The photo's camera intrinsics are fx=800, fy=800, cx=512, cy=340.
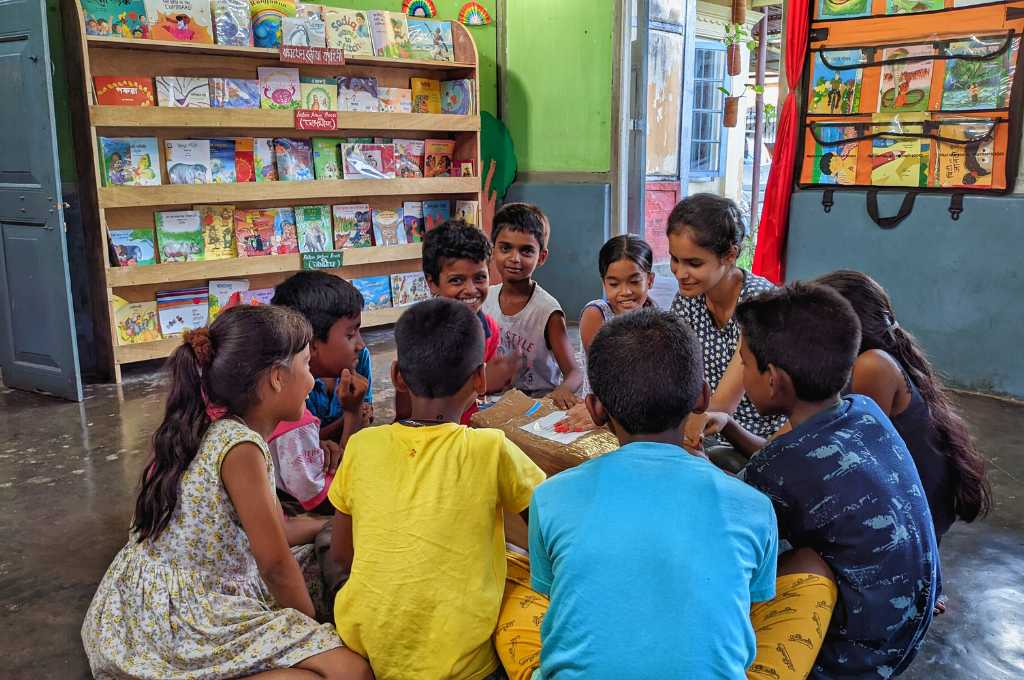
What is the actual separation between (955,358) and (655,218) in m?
2.85

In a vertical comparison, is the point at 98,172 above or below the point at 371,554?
above

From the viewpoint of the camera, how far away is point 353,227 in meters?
5.32

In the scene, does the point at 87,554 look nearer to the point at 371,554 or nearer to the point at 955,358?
the point at 371,554

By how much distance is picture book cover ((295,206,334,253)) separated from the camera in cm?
507

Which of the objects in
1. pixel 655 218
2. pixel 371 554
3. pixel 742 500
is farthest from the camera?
pixel 655 218

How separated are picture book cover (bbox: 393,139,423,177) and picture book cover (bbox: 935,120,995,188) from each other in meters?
3.21

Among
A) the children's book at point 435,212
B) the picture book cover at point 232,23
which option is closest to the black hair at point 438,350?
the picture book cover at point 232,23

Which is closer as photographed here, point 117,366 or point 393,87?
point 117,366

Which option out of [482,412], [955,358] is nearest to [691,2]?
[955,358]

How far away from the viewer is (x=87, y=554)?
2.42 meters

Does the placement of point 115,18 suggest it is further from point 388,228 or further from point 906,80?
point 906,80

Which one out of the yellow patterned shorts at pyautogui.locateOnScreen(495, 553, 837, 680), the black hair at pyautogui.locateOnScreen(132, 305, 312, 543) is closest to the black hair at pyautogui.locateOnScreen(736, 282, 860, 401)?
the yellow patterned shorts at pyautogui.locateOnScreen(495, 553, 837, 680)

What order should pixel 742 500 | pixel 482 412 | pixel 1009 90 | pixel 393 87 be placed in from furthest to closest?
pixel 393 87, pixel 1009 90, pixel 482 412, pixel 742 500

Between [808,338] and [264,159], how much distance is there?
4131 mm
